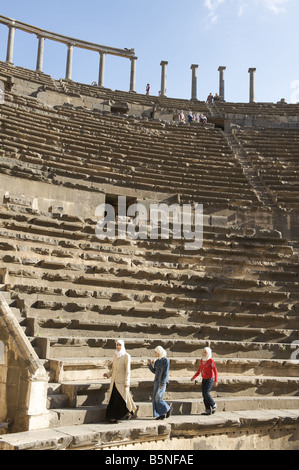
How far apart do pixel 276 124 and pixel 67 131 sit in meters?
12.6

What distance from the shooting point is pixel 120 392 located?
5879 mm

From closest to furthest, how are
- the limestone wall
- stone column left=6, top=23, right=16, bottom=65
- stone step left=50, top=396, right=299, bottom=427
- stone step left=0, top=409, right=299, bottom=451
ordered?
1. stone step left=0, top=409, right=299, bottom=451
2. the limestone wall
3. stone step left=50, top=396, right=299, bottom=427
4. stone column left=6, top=23, right=16, bottom=65

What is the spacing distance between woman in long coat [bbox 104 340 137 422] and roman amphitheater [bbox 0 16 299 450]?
167 millimetres

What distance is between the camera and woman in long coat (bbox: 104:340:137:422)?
5824 mm

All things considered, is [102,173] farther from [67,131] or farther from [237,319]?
[237,319]

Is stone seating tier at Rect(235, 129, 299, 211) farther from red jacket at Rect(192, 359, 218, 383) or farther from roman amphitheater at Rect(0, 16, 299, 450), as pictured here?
red jacket at Rect(192, 359, 218, 383)

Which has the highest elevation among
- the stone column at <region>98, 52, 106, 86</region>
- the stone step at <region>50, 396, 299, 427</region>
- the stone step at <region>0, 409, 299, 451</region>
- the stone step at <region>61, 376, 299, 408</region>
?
the stone column at <region>98, 52, 106, 86</region>

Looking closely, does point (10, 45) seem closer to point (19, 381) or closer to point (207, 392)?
point (19, 381)

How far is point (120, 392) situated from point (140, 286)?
3580 millimetres

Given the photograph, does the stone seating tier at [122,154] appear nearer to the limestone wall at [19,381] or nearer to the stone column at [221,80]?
the limestone wall at [19,381]

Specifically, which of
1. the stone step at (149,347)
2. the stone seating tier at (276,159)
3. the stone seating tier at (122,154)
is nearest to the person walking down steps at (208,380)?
the stone step at (149,347)

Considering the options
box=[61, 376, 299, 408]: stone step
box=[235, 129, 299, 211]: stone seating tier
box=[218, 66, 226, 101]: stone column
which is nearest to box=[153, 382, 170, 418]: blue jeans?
box=[61, 376, 299, 408]: stone step

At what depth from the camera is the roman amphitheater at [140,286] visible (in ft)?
19.6

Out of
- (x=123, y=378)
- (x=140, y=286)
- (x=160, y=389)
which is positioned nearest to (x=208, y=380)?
(x=160, y=389)
